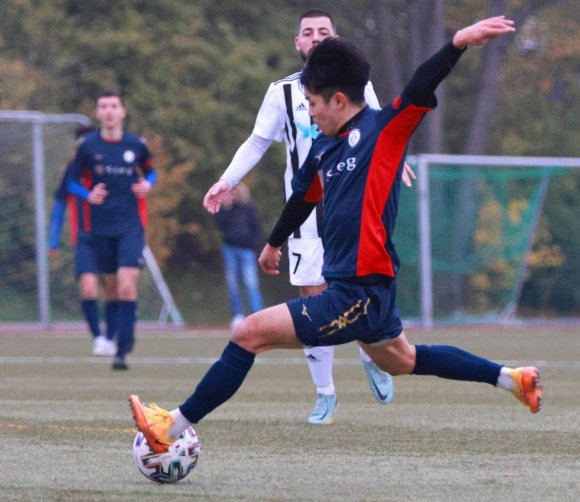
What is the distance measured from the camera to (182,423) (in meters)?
5.54

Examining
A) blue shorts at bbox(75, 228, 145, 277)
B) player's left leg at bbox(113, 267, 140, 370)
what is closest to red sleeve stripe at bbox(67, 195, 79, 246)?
blue shorts at bbox(75, 228, 145, 277)

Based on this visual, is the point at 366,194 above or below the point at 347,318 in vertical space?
above

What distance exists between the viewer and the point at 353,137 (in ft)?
18.6

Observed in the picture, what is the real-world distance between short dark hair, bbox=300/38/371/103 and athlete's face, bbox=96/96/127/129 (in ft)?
21.4

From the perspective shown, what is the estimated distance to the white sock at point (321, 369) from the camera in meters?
7.81

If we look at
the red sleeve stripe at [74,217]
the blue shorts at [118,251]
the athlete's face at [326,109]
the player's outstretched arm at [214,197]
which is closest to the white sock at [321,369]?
the player's outstretched arm at [214,197]

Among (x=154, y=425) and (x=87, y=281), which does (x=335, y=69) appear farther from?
(x=87, y=281)

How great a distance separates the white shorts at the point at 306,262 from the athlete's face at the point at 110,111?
4.47 m

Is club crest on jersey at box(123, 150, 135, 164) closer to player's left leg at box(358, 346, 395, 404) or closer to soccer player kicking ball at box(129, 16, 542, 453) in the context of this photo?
player's left leg at box(358, 346, 395, 404)

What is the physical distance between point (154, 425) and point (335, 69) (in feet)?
4.98

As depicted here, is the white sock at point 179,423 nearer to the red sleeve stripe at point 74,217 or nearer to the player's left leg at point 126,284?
the player's left leg at point 126,284

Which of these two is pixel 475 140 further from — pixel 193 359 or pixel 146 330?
pixel 193 359

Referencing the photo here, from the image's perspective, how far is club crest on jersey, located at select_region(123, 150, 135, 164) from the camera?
40.0ft

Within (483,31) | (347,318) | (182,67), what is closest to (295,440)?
(347,318)
